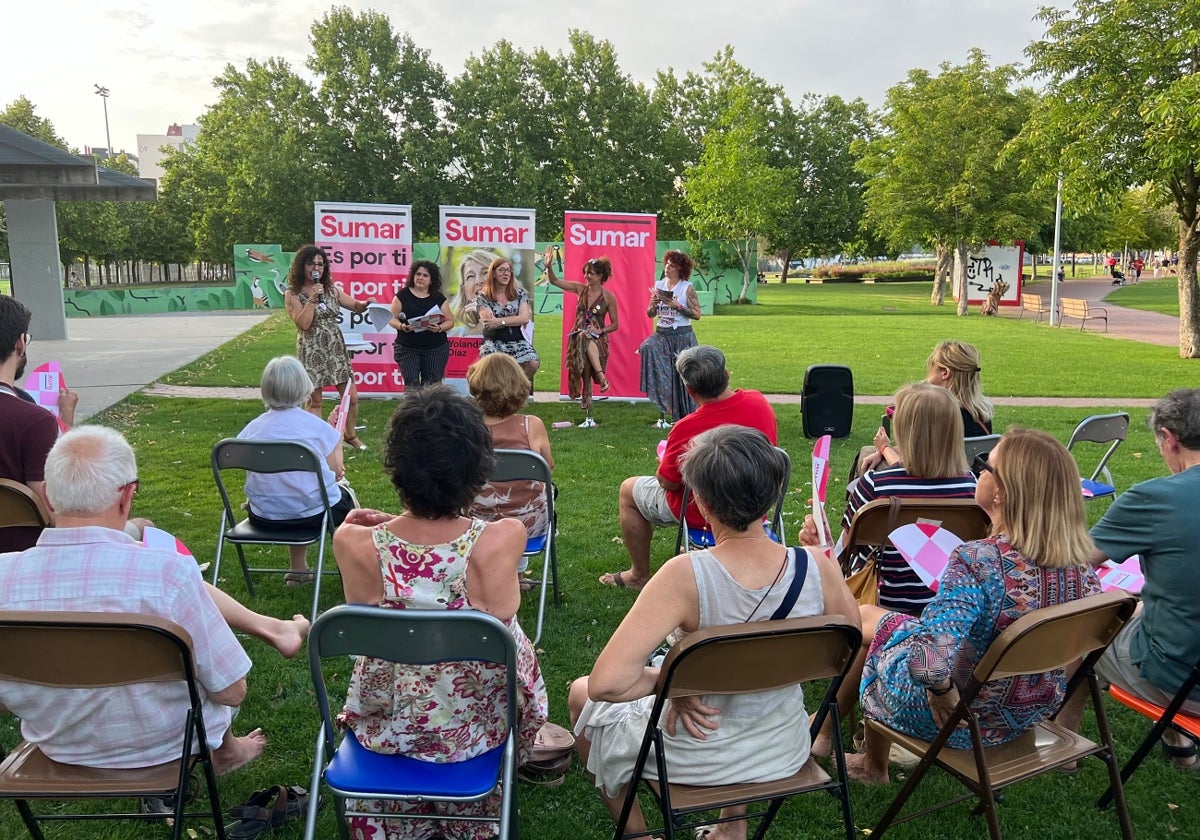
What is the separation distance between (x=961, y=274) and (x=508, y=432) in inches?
1200

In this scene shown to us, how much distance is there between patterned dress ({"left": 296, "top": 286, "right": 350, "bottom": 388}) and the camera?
8055 millimetres

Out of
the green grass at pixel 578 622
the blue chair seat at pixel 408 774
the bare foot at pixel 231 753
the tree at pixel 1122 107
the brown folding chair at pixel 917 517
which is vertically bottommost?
the green grass at pixel 578 622

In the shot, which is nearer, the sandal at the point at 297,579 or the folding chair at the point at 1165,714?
the folding chair at the point at 1165,714

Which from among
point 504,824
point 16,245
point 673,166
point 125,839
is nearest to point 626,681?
point 504,824

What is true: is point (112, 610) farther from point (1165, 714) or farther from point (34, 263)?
point (34, 263)

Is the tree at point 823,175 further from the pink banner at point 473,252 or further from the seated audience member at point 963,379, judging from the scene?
the seated audience member at point 963,379

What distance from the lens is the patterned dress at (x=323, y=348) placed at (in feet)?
26.4

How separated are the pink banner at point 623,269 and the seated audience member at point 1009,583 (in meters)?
8.36

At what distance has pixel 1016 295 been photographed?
32.6m

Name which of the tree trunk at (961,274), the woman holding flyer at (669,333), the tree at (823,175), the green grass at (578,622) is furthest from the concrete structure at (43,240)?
the tree at (823,175)

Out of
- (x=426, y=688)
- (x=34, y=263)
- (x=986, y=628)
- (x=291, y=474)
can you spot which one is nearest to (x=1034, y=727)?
(x=986, y=628)

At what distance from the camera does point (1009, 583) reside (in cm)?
228

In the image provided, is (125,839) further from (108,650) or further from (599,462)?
(599,462)

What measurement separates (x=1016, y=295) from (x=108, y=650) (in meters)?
35.3
